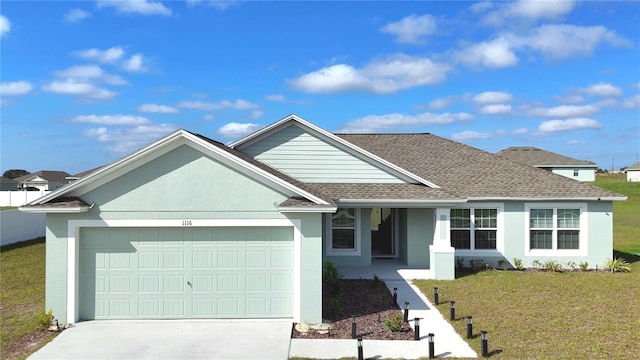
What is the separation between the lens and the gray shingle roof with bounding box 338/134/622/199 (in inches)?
665

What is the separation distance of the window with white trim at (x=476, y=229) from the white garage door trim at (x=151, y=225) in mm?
8918

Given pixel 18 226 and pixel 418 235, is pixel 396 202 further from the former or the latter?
pixel 18 226

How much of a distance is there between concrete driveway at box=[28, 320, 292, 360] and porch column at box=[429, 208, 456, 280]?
6.80 metres

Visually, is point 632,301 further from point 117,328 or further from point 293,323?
point 117,328

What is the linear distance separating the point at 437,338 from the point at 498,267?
339 inches

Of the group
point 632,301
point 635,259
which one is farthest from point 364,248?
point 635,259

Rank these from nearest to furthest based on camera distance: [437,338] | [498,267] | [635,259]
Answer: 1. [437,338]
2. [498,267]
3. [635,259]

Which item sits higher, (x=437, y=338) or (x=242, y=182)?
(x=242, y=182)

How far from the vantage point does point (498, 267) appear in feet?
55.0

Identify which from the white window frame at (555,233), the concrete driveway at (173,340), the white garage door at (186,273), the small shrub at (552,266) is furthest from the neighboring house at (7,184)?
the small shrub at (552,266)

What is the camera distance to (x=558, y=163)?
47.1 metres

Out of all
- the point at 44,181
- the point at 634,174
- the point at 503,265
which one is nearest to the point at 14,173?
the point at 44,181

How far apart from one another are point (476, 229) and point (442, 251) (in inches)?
108

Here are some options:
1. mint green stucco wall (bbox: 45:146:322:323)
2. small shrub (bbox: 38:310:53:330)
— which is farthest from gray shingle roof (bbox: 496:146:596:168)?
small shrub (bbox: 38:310:53:330)
